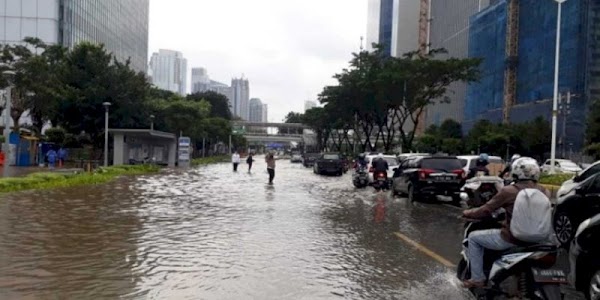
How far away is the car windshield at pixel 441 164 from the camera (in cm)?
1827

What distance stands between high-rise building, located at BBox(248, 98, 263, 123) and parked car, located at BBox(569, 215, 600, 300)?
595ft

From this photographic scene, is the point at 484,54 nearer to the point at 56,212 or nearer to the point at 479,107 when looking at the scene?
the point at 479,107

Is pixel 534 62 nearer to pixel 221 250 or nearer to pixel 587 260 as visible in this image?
pixel 221 250

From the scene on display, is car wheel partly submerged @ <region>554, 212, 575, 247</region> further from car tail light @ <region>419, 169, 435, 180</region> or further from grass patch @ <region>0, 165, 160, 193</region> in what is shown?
grass patch @ <region>0, 165, 160, 193</region>

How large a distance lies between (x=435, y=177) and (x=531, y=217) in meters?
12.8

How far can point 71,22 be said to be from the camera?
7100 cm

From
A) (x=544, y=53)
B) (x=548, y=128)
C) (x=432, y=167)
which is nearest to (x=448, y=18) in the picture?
(x=544, y=53)

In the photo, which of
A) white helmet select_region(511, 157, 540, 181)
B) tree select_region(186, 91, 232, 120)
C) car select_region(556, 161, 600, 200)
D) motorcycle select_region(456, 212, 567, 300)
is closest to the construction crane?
tree select_region(186, 91, 232, 120)

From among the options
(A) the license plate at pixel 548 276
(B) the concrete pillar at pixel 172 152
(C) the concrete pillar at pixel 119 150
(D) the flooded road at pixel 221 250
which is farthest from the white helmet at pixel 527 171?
(B) the concrete pillar at pixel 172 152

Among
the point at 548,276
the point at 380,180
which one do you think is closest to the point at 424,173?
the point at 380,180

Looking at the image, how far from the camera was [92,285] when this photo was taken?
6.80 meters

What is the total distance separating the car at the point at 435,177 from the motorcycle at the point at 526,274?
40.5 feet

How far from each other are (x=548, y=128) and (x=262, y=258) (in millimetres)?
53871

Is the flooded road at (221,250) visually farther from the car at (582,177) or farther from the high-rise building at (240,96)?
the high-rise building at (240,96)
